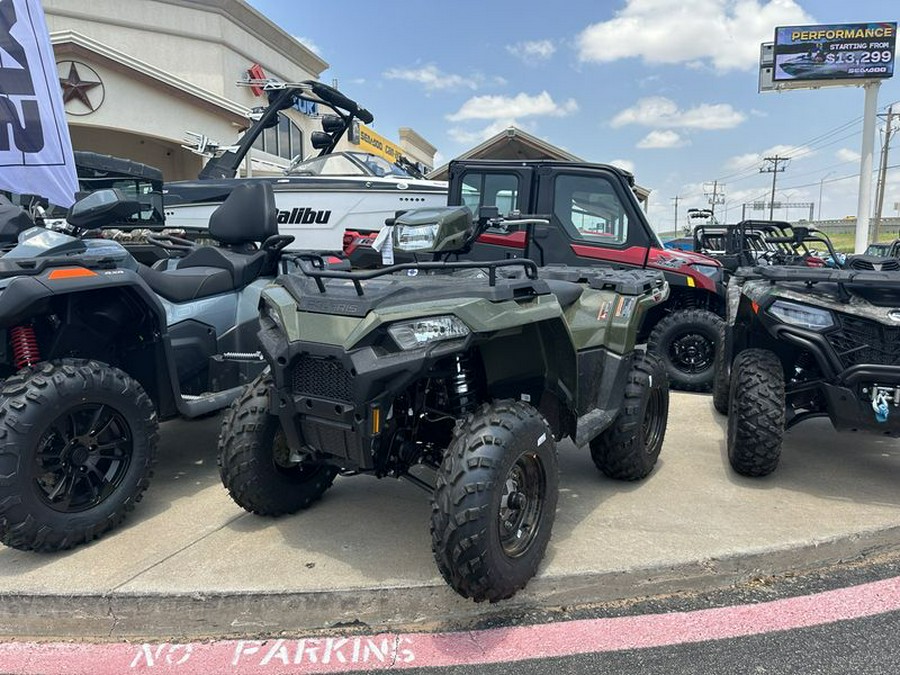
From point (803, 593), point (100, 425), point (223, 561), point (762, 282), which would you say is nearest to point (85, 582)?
point (223, 561)

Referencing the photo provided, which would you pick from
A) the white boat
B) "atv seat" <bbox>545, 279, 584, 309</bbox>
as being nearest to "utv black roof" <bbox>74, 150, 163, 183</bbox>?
the white boat

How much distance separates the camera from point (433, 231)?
311 centimetres

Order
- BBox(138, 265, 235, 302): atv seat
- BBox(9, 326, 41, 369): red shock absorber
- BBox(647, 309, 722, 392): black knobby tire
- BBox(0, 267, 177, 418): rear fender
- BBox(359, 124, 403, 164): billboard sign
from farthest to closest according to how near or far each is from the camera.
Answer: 1. BBox(359, 124, 403, 164): billboard sign
2. BBox(647, 309, 722, 392): black knobby tire
3. BBox(138, 265, 235, 302): atv seat
4. BBox(9, 326, 41, 369): red shock absorber
5. BBox(0, 267, 177, 418): rear fender

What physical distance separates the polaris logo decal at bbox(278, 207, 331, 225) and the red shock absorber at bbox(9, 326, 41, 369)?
576 cm

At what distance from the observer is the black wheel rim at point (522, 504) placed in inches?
103

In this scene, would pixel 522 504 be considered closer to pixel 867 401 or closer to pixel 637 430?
pixel 637 430

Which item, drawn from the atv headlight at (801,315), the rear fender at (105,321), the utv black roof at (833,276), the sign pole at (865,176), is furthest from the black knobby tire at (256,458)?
the sign pole at (865,176)

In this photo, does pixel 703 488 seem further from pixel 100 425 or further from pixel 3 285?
pixel 3 285

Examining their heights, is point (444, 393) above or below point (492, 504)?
above

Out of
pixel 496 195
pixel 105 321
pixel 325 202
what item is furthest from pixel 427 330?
pixel 325 202

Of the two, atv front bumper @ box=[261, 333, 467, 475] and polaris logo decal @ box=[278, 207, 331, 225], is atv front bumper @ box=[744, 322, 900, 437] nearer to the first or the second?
atv front bumper @ box=[261, 333, 467, 475]

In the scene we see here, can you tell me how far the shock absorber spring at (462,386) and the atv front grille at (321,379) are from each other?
18.4 inches

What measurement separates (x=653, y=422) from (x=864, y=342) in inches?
46.6

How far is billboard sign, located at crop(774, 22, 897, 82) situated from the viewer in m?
34.2
